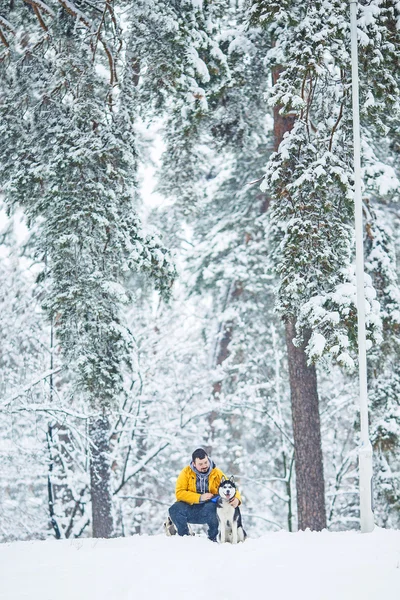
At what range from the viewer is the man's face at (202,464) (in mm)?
6981

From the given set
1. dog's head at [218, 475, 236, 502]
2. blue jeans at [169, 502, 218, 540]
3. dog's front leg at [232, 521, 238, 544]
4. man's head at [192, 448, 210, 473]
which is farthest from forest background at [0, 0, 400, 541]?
dog's front leg at [232, 521, 238, 544]

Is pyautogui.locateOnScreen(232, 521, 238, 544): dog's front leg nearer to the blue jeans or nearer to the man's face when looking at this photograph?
the blue jeans

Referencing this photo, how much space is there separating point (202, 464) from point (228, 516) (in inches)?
27.9

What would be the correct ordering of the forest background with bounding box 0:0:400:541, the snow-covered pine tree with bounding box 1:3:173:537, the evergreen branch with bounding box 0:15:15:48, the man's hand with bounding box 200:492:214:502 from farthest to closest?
the evergreen branch with bounding box 0:15:15:48 < the snow-covered pine tree with bounding box 1:3:173:537 < the forest background with bounding box 0:0:400:541 < the man's hand with bounding box 200:492:214:502

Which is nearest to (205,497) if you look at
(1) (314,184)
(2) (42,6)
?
(1) (314,184)

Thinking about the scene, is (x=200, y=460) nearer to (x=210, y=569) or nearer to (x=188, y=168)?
(x=210, y=569)

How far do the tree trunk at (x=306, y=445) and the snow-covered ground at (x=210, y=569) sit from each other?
2.47 metres

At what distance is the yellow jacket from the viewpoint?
701 centimetres

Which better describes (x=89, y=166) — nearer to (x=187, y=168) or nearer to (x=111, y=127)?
(x=111, y=127)

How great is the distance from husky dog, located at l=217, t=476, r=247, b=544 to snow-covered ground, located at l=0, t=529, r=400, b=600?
19 centimetres

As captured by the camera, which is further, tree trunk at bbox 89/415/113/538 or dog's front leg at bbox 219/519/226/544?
tree trunk at bbox 89/415/113/538

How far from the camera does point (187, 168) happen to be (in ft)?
38.3

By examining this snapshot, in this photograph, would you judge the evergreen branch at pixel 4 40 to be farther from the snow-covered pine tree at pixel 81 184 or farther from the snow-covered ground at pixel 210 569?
the snow-covered ground at pixel 210 569

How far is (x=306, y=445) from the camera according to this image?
909 cm
